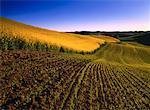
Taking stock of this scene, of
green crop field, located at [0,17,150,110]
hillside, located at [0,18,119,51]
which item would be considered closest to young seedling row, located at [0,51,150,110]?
green crop field, located at [0,17,150,110]

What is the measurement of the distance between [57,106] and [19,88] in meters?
3.19

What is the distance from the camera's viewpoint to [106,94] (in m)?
18.4

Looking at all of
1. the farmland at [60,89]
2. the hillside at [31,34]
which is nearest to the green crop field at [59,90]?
the farmland at [60,89]

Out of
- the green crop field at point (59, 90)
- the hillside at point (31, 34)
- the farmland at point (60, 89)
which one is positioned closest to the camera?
the green crop field at point (59, 90)

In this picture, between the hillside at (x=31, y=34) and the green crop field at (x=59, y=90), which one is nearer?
the green crop field at (x=59, y=90)

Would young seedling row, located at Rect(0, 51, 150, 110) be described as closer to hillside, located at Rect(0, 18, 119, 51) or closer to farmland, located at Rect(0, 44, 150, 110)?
farmland, located at Rect(0, 44, 150, 110)

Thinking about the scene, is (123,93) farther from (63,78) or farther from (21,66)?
(21,66)

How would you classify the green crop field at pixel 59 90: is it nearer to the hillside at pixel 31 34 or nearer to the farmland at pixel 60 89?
the farmland at pixel 60 89

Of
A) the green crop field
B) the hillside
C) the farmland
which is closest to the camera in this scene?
the green crop field

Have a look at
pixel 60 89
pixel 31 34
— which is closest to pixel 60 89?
pixel 60 89

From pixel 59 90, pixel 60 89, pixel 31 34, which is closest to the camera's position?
pixel 59 90

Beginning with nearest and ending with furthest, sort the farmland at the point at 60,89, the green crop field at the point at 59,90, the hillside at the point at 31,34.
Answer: the green crop field at the point at 59,90, the farmland at the point at 60,89, the hillside at the point at 31,34

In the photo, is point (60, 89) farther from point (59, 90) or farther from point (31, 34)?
point (31, 34)

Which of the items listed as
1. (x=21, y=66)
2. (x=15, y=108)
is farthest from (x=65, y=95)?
(x=21, y=66)
